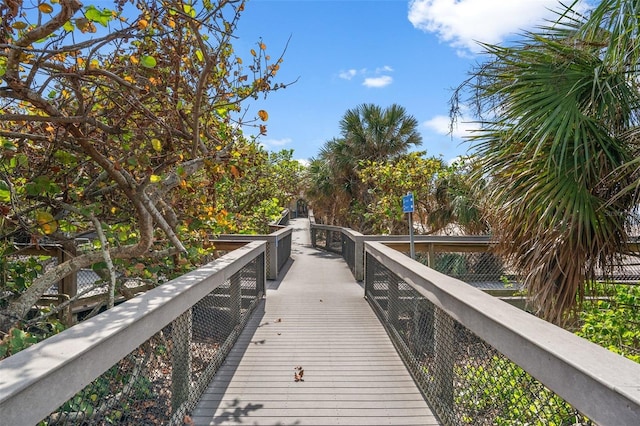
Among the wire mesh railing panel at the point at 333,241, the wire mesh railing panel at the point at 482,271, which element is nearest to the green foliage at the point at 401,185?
the wire mesh railing panel at the point at 333,241

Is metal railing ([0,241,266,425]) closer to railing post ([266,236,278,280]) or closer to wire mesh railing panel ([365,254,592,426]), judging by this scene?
wire mesh railing panel ([365,254,592,426])

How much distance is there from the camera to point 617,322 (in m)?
4.22

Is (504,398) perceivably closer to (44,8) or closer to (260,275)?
(44,8)

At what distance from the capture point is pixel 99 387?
1.85 meters

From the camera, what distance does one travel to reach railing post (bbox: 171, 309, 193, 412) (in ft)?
8.13

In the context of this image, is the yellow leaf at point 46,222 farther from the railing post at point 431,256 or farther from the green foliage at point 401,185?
the green foliage at point 401,185

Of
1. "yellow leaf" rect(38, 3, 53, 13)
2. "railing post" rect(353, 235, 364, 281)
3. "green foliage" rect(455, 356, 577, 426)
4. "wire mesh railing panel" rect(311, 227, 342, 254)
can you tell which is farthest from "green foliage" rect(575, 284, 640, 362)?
"wire mesh railing panel" rect(311, 227, 342, 254)

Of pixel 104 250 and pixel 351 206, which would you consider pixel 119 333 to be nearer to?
pixel 104 250

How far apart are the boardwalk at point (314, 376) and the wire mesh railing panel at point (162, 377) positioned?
191mm

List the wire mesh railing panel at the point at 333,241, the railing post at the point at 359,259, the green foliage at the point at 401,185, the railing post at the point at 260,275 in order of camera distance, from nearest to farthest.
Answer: the railing post at the point at 260,275 → the railing post at the point at 359,259 → the green foliage at the point at 401,185 → the wire mesh railing panel at the point at 333,241

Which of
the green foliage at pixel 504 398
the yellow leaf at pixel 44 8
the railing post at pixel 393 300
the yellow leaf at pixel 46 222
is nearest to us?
the green foliage at pixel 504 398

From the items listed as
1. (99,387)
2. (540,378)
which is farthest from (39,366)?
(540,378)

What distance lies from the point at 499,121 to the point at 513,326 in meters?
2.91

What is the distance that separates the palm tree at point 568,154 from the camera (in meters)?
3.28
